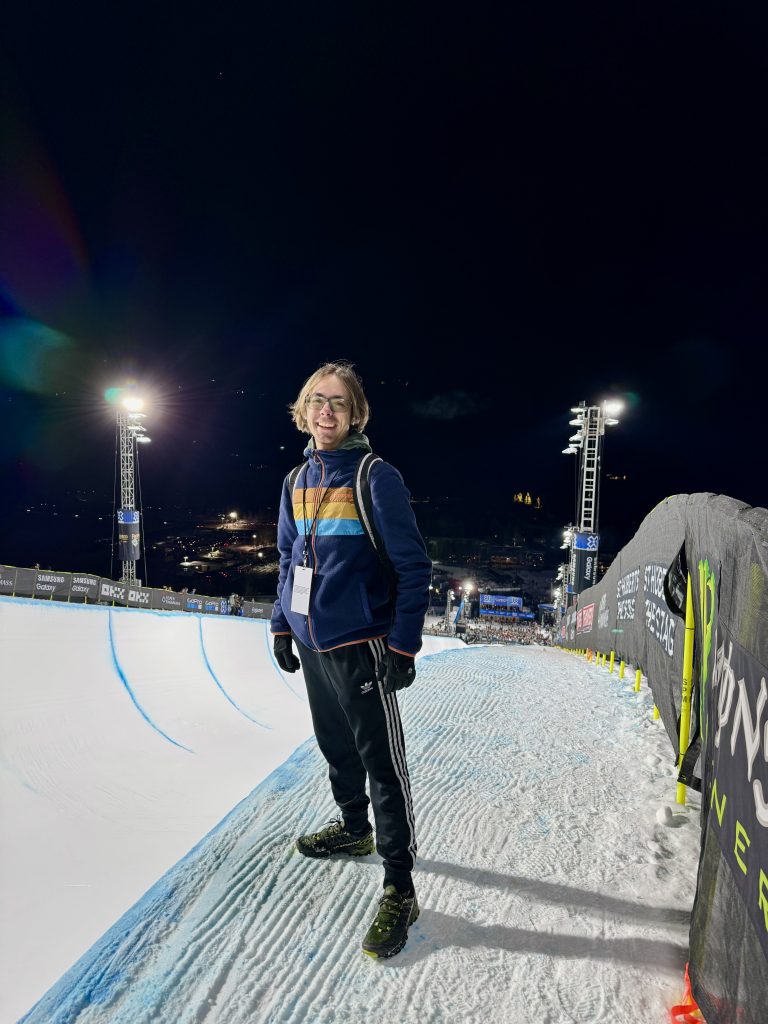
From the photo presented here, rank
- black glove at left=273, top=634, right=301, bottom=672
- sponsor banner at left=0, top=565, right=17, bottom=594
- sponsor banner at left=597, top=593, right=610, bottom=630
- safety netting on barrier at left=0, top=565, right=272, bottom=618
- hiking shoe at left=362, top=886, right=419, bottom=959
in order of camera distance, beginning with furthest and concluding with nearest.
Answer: safety netting on barrier at left=0, top=565, right=272, bottom=618 → sponsor banner at left=0, top=565, right=17, bottom=594 → sponsor banner at left=597, top=593, right=610, bottom=630 → black glove at left=273, top=634, right=301, bottom=672 → hiking shoe at left=362, top=886, right=419, bottom=959

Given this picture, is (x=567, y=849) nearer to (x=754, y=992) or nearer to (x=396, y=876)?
(x=396, y=876)

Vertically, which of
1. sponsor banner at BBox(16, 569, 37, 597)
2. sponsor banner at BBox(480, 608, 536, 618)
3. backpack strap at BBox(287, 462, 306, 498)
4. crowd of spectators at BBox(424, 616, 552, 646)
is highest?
backpack strap at BBox(287, 462, 306, 498)

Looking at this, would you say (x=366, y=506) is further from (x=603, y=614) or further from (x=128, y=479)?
(x=128, y=479)

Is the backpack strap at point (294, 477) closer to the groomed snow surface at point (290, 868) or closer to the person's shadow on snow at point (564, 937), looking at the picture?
the groomed snow surface at point (290, 868)

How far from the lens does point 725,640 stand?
61.2 inches

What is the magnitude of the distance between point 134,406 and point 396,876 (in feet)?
59.6

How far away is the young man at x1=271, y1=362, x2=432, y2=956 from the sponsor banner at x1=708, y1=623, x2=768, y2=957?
0.98 metres

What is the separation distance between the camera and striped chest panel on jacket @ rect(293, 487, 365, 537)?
1.91m

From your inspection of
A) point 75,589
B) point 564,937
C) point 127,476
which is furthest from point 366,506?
point 127,476

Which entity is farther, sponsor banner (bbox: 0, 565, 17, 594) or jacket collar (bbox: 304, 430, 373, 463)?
sponsor banner (bbox: 0, 565, 17, 594)

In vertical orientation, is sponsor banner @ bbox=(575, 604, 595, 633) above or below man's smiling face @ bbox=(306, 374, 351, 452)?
below

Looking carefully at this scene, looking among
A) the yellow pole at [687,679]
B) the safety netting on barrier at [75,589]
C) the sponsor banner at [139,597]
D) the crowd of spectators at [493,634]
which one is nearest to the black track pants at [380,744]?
the yellow pole at [687,679]

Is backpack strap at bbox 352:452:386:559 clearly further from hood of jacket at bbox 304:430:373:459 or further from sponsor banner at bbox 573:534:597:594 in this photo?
sponsor banner at bbox 573:534:597:594

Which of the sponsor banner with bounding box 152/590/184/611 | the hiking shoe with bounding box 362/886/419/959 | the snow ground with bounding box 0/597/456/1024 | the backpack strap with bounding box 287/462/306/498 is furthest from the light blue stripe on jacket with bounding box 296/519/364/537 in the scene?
the sponsor banner with bounding box 152/590/184/611
